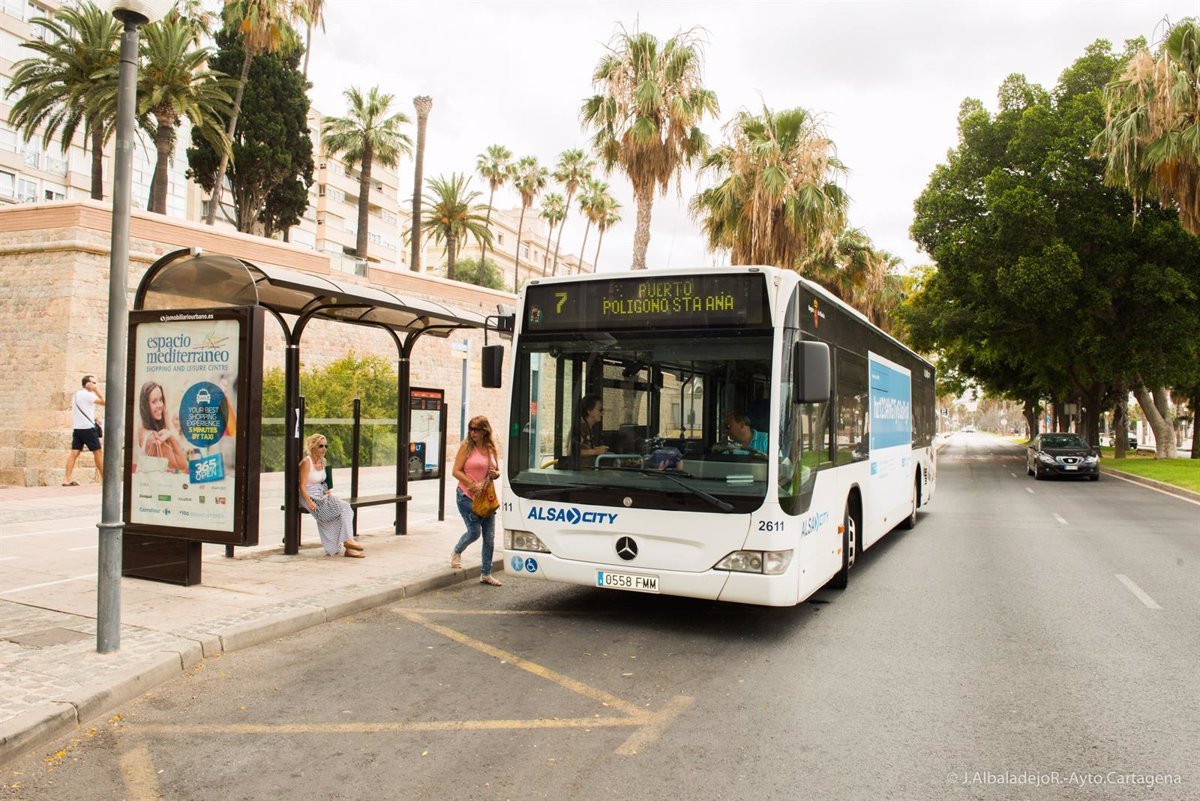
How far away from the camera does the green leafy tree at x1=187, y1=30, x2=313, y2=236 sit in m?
34.3

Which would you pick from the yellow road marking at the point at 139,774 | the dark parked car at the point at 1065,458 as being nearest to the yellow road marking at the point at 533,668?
the yellow road marking at the point at 139,774

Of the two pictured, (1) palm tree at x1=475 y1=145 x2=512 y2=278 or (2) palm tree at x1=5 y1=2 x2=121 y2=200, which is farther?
(1) palm tree at x1=475 y1=145 x2=512 y2=278

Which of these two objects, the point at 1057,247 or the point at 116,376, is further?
the point at 1057,247

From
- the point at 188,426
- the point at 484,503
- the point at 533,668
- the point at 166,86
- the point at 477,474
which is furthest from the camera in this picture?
the point at 166,86

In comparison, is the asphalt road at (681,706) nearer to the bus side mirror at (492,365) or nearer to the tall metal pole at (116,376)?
the tall metal pole at (116,376)

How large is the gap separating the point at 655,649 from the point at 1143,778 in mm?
3107

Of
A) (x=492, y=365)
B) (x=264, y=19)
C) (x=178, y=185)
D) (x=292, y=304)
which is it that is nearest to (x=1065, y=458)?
(x=492, y=365)

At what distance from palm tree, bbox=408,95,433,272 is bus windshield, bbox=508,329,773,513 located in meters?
30.4

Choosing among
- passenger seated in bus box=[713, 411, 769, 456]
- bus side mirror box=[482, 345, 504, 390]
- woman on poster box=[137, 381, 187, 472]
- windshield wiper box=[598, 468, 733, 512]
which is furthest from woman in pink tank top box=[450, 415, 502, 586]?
passenger seated in bus box=[713, 411, 769, 456]

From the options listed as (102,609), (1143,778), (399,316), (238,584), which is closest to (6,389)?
(399,316)

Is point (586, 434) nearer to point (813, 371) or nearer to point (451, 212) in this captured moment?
point (813, 371)

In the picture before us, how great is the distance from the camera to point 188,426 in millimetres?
7492

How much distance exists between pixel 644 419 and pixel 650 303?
92 centimetres

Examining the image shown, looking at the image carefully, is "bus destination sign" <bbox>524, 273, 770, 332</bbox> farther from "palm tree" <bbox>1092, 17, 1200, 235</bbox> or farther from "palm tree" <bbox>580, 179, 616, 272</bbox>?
"palm tree" <bbox>580, 179, 616, 272</bbox>
